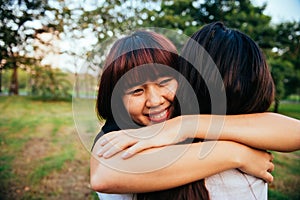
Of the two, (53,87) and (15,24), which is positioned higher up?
(15,24)

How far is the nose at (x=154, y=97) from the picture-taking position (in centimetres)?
150

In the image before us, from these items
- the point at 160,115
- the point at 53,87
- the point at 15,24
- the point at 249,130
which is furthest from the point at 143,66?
the point at 53,87

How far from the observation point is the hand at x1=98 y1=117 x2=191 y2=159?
987mm

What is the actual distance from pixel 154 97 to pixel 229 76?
584 mm

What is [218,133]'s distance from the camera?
1038mm

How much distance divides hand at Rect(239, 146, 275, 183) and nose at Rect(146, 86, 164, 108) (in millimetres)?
592

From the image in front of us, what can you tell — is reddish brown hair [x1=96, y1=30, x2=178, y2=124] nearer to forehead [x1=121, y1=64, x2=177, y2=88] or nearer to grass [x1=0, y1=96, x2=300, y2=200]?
forehead [x1=121, y1=64, x2=177, y2=88]

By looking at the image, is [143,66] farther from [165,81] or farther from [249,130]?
[249,130]

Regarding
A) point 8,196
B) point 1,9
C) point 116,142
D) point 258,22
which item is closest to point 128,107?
point 116,142

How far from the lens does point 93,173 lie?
1.00 metres

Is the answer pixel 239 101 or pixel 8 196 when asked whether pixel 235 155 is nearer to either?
pixel 239 101

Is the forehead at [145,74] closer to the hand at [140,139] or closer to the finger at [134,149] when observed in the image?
the hand at [140,139]

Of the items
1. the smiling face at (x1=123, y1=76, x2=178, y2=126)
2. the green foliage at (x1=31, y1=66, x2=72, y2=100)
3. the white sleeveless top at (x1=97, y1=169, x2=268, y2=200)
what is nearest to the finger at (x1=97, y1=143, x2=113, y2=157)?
the white sleeveless top at (x1=97, y1=169, x2=268, y2=200)

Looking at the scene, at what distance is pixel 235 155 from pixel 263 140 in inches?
5.7
